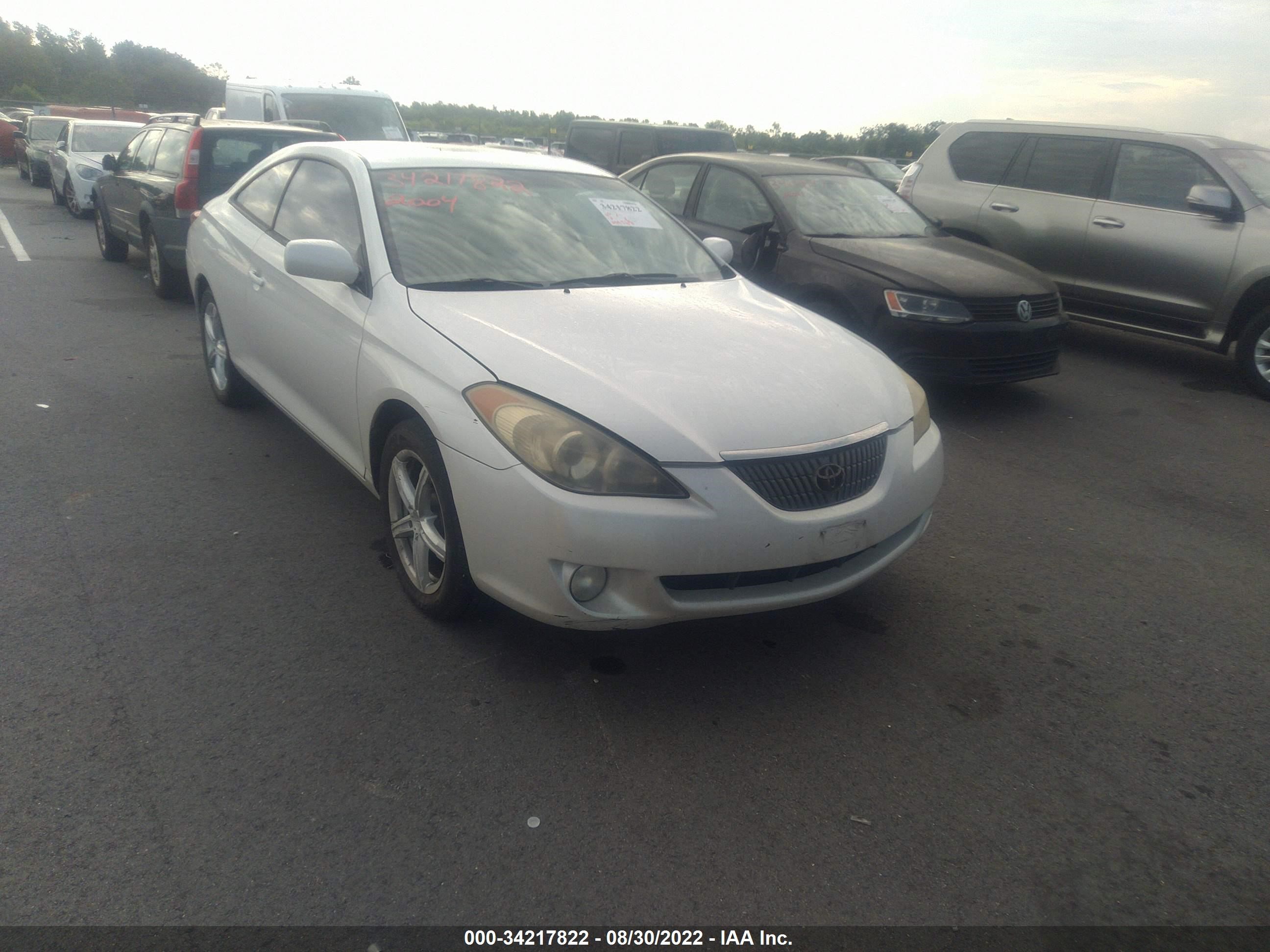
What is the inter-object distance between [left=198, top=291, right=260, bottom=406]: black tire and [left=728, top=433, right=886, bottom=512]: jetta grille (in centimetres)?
358

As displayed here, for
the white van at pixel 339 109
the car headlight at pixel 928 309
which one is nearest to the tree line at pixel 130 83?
the white van at pixel 339 109

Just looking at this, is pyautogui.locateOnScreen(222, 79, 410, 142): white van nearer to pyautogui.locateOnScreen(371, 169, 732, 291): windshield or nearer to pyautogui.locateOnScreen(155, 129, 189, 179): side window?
pyautogui.locateOnScreen(155, 129, 189, 179): side window

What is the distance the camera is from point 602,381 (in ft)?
9.86

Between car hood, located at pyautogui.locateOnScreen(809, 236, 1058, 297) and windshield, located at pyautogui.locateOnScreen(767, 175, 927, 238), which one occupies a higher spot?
windshield, located at pyautogui.locateOnScreen(767, 175, 927, 238)

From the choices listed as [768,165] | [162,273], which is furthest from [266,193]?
[162,273]

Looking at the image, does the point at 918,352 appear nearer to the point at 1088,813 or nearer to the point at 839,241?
the point at 839,241

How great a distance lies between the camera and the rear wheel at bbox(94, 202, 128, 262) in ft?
35.8

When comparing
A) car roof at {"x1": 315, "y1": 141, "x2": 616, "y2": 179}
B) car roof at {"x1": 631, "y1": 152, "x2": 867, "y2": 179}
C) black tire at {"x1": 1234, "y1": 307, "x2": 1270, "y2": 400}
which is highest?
car roof at {"x1": 631, "y1": 152, "x2": 867, "y2": 179}

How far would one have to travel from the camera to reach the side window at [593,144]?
1444cm

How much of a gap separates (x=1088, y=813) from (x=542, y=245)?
2.87 m

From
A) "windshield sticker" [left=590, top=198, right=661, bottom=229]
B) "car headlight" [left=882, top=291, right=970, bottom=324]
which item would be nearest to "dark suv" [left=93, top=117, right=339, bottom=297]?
"windshield sticker" [left=590, top=198, right=661, bottom=229]

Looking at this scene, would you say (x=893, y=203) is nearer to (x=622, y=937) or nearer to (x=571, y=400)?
(x=571, y=400)

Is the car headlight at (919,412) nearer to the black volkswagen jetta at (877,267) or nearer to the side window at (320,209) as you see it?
the side window at (320,209)

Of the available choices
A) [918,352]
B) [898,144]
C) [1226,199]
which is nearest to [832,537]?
[918,352]
